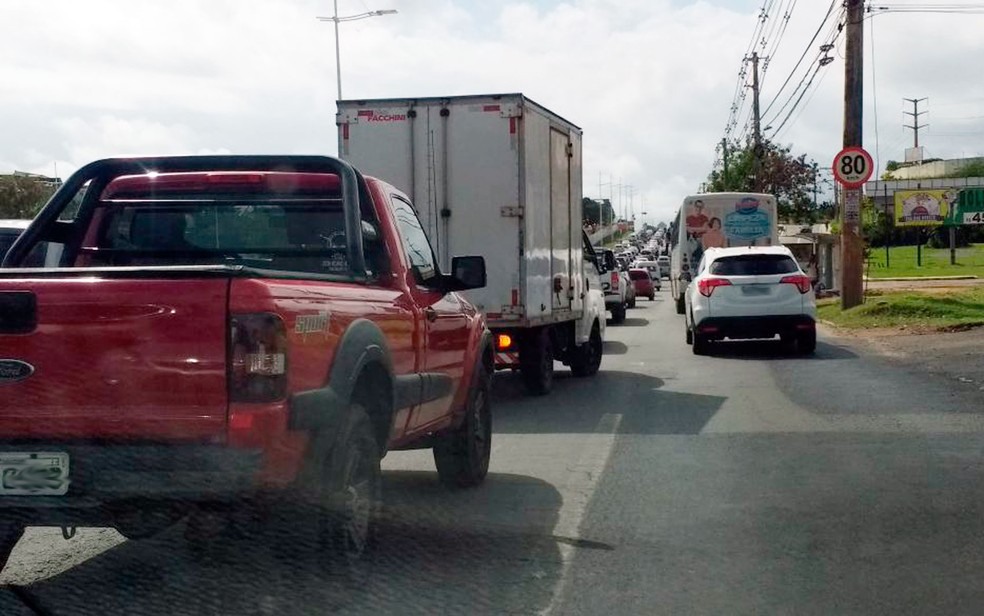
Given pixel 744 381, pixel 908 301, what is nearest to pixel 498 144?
pixel 744 381

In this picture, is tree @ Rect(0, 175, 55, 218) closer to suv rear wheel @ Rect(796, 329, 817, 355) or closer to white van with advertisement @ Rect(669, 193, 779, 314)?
white van with advertisement @ Rect(669, 193, 779, 314)

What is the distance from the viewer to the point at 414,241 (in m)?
7.91

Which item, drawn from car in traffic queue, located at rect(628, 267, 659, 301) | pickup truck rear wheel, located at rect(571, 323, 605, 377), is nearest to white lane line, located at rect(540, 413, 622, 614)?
pickup truck rear wheel, located at rect(571, 323, 605, 377)

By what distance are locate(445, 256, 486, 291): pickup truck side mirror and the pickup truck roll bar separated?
2.70 feet

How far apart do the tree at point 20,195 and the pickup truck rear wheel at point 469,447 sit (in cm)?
4307

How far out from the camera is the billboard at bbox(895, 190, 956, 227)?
249ft

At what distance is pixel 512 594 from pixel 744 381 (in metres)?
9.96

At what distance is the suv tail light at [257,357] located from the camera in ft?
16.1

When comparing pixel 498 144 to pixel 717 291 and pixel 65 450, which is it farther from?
pixel 65 450

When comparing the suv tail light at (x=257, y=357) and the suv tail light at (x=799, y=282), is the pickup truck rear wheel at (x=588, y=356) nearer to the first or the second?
the suv tail light at (x=799, y=282)

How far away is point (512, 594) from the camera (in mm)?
5922

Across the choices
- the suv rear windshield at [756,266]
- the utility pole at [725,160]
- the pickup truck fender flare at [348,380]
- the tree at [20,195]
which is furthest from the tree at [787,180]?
the pickup truck fender flare at [348,380]

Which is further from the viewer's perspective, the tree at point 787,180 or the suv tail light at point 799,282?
the tree at point 787,180

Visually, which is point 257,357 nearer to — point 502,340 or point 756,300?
point 502,340
